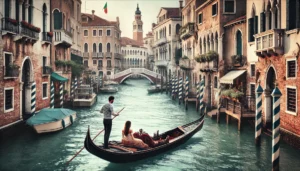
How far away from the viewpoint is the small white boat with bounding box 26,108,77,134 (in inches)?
385

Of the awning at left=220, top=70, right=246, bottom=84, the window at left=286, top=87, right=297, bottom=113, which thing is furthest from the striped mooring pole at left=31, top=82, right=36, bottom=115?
the window at left=286, top=87, right=297, bottom=113

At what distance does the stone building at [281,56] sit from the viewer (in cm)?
810

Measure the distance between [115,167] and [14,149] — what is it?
10.0 feet

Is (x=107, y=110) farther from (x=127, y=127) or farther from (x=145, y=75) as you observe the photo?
(x=145, y=75)

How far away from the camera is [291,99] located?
8383 mm

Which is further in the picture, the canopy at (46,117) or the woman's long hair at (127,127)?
the canopy at (46,117)

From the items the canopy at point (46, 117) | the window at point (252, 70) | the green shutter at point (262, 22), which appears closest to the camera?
the canopy at point (46, 117)

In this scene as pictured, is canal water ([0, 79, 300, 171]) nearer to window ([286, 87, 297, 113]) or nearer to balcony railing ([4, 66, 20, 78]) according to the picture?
window ([286, 87, 297, 113])

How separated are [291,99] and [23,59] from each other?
849 centimetres

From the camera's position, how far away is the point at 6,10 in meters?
9.66

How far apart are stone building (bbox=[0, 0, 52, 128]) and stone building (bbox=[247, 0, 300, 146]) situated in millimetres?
7453

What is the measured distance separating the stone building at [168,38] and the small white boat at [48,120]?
58.5 feet

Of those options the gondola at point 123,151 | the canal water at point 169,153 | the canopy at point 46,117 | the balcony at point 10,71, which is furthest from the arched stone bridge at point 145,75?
the gondola at point 123,151

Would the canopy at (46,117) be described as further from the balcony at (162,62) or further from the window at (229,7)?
the balcony at (162,62)
